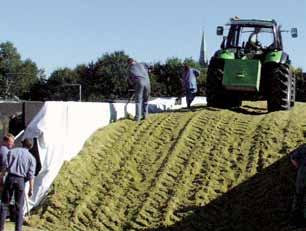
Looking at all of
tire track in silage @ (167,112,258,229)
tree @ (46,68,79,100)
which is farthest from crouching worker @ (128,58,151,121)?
tree @ (46,68,79,100)

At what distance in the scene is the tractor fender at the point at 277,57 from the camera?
730 inches

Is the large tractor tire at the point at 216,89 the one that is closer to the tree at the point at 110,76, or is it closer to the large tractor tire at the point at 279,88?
the large tractor tire at the point at 279,88

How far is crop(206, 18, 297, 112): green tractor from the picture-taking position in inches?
723

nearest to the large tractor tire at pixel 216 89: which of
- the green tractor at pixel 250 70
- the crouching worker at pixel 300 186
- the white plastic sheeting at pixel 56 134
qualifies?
A: the green tractor at pixel 250 70

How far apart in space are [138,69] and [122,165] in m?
4.02

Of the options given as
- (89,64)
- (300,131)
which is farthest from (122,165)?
(89,64)

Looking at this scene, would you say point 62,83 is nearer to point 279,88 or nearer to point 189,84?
point 189,84

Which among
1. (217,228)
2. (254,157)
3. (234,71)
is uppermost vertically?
(234,71)

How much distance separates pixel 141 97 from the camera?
17078 millimetres

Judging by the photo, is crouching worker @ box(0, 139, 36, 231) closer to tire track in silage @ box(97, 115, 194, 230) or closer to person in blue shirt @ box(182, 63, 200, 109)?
tire track in silage @ box(97, 115, 194, 230)

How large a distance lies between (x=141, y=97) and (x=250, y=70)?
3333mm

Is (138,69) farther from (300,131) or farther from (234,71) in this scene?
(300,131)

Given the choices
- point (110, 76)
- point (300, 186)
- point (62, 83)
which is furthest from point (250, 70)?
point (62, 83)

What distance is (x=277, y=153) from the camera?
13.6 m
